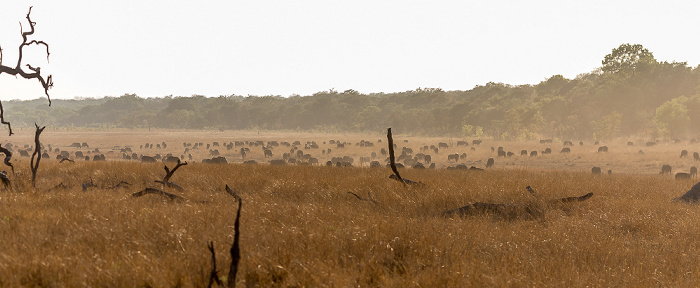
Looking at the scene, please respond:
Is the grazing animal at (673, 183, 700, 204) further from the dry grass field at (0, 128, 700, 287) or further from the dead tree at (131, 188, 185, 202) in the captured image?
the dead tree at (131, 188, 185, 202)

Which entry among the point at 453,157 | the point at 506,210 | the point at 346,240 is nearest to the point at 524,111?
the point at 453,157

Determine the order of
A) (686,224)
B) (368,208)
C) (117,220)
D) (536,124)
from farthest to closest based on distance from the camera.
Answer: (536,124) → (368,208) → (686,224) → (117,220)

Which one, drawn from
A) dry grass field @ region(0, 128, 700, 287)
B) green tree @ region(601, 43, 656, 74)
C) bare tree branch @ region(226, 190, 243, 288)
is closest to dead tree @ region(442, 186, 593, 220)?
dry grass field @ region(0, 128, 700, 287)

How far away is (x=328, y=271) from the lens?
4.64m

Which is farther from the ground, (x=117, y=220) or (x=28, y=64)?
(x=28, y=64)

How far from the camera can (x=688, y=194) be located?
11.0 m

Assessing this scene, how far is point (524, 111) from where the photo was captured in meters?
58.5

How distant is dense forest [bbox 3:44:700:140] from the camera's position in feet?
187

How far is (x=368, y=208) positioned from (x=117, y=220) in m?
4.38

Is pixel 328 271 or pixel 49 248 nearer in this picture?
pixel 328 271

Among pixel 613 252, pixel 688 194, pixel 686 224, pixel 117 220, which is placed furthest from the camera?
pixel 688 194

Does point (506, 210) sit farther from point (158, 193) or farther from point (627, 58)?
point (627, 58)

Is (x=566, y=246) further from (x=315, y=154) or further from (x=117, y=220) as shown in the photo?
(x=315, y=154)

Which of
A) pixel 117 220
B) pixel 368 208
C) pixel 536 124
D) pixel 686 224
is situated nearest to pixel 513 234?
pixel 368 208
